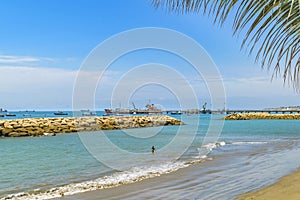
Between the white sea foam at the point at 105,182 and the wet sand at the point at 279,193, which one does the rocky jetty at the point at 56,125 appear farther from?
the wet sand at the point at 279,193

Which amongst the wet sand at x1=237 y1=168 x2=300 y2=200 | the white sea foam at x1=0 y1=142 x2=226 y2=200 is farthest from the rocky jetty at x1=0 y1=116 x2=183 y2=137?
the wet sand at x1=237 y1=168 x2=300 y2=200

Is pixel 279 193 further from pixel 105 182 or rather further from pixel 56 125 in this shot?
pixel 56 125

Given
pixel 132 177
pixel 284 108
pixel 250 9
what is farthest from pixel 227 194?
pixel 284 108

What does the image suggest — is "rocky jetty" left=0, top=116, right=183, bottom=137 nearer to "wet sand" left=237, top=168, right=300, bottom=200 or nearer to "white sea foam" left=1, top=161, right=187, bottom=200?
"white sea foam" left=1, top=161, right=187, bottom=200

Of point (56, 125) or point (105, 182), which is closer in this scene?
point (105, 182)

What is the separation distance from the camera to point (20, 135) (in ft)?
130

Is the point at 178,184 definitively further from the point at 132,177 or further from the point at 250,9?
the point at 250,9

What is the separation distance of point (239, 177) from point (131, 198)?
13.8 feet

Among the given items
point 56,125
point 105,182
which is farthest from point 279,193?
point 56,125

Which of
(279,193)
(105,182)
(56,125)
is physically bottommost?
(105,182)

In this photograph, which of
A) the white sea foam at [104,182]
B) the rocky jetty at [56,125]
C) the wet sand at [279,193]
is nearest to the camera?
the wet sand at [279,193]

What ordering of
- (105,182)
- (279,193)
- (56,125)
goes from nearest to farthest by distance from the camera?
1. (279,193)
2. (105,182)
3. (56,125)

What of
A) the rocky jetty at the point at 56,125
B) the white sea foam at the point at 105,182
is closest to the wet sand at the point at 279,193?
the white sea foam at the point at 105,182

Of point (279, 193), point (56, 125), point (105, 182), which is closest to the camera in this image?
point (279, 193)
